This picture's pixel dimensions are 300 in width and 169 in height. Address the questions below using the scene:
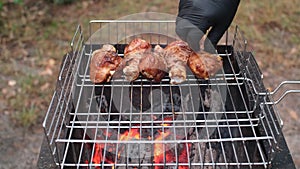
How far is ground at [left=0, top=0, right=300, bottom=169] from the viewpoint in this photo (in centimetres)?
391

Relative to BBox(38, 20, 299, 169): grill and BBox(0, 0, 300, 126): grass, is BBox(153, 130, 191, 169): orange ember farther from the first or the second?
BBox(0, 0, 300, 126): grass

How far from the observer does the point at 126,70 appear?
257 centimetres

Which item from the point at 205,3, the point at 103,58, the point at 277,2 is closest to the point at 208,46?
the point at 205,3

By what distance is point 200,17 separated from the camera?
2.55 m

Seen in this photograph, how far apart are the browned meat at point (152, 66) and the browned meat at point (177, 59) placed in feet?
0.20

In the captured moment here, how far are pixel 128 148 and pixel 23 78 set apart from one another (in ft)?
8.14

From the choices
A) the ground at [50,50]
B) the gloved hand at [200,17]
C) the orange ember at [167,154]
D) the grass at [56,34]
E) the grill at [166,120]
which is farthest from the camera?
the grass at [56,34]

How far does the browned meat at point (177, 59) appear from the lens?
258cm

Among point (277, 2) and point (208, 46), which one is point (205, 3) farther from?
point (277, 2)

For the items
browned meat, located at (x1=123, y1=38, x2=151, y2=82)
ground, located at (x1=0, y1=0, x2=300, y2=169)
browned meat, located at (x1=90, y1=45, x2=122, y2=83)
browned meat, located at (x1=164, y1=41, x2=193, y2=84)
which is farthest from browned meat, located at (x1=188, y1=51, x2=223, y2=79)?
ground, located at (x1=0, y1=0, x2=300, y2=169)

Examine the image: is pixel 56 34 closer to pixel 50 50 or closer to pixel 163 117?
pixel 50 50

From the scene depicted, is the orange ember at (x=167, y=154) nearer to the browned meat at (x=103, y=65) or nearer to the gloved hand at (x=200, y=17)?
the browned meat at (x=103, y=65)

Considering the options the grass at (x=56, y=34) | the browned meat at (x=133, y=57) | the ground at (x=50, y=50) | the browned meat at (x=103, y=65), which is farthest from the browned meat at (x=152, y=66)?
the grass at (x=56, y=34)

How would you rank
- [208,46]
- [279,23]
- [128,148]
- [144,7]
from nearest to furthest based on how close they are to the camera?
[128,148] < [208,46] < [279,23] < [144,7]
